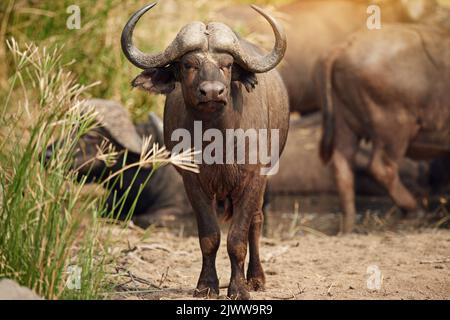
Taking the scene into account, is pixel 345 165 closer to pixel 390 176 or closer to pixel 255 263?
pixel 390 176

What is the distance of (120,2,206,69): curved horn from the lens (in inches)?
199

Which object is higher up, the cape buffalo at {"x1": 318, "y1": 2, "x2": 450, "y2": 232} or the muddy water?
the cape buffalo at {"x1": 318, "y1": 2, "x2": 450, "y2": 232}

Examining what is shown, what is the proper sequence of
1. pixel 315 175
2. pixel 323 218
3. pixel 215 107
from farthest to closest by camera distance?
pixel 315 175
pixel 323 218
pixel 215 107

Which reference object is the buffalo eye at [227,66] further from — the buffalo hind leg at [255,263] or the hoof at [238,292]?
the hoof at [238,292]

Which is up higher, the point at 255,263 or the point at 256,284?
the point at 255,263

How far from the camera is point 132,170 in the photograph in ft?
29.8

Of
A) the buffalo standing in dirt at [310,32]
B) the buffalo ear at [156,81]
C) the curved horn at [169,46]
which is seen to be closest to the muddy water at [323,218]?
the buffalo standing in dirt at [310,32]

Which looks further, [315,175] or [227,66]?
[315,175]

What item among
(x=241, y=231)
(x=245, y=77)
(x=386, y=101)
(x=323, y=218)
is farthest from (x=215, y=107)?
(x=323, y=218)

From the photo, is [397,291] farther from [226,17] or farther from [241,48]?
[226,17]

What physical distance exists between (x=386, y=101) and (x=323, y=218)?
133cm

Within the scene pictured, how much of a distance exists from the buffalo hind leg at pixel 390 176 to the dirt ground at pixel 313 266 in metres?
1.05

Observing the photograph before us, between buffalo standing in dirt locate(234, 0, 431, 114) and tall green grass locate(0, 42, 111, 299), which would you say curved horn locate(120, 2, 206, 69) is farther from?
buffalo standing in dirt locate(234, 0, 431, 114)

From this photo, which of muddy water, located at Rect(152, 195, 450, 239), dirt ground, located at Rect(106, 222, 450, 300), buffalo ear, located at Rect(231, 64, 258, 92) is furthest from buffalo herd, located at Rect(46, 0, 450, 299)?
dirt ground, located at Rect(106, 222, 450, 300)
